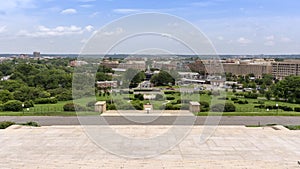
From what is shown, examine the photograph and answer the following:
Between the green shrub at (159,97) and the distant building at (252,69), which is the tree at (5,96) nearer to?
the green shrub at (159,97)

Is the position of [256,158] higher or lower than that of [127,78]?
lower

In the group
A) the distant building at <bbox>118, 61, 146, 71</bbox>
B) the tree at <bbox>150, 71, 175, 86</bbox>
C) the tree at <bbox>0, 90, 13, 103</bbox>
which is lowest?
the tree at <bbox>0, 90, 13, 103</bbox>

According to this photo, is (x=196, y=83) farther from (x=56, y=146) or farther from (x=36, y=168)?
(x=36, y=168)

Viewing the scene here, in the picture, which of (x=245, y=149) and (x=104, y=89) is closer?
(x=245, y=149)

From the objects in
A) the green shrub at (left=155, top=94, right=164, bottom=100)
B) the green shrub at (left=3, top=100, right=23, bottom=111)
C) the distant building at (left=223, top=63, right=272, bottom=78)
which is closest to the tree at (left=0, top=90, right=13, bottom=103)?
the green shrub at (left=3, top=100, right=23, bottom=111)

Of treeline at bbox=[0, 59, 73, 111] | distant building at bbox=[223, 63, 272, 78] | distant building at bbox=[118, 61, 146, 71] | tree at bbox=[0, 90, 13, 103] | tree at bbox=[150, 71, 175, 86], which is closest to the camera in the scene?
distant building at bbox=[118, 61, 146, 71]

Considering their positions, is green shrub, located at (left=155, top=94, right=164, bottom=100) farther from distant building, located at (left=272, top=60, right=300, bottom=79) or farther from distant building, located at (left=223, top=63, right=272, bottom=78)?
distant building, located at (left=272, top=60, right=300, bottom=79)

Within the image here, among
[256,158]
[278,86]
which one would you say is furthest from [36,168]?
[278,86]
